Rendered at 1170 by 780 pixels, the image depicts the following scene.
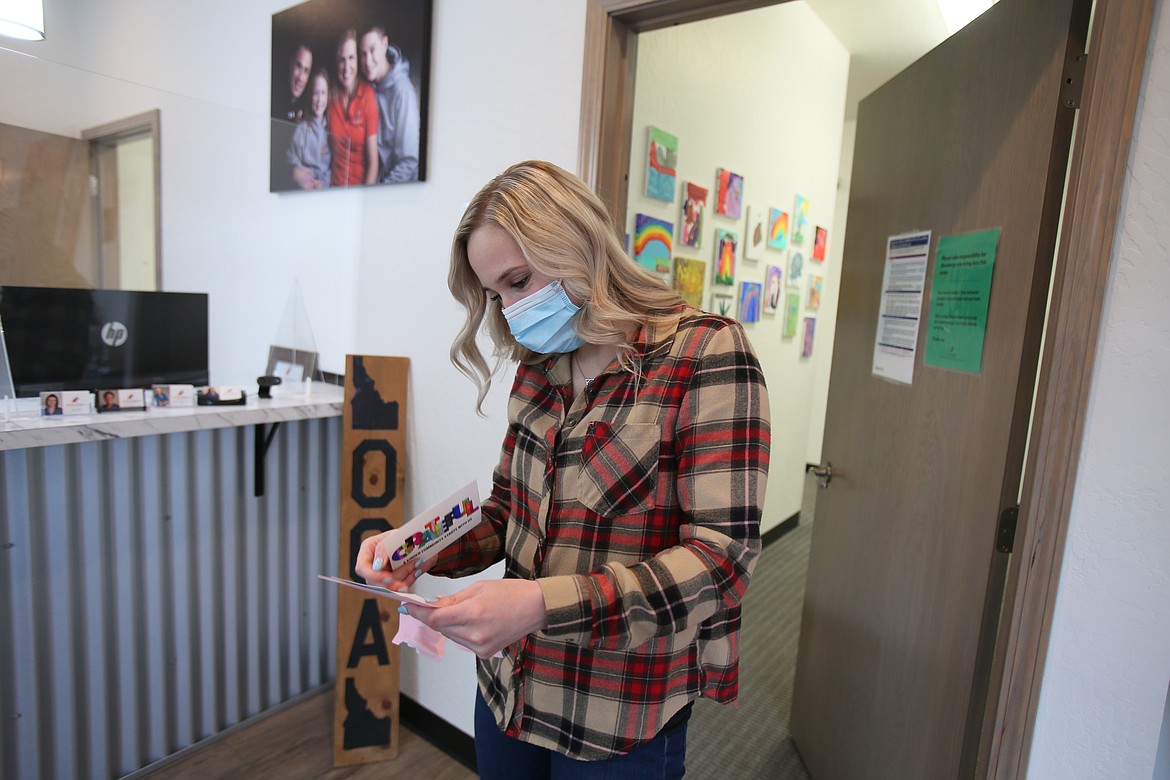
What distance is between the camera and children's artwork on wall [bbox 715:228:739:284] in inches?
115

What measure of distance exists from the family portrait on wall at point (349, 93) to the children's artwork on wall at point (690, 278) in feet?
3.63

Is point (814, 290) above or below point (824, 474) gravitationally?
above

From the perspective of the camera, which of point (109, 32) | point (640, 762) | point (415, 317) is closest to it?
point (640, 762)

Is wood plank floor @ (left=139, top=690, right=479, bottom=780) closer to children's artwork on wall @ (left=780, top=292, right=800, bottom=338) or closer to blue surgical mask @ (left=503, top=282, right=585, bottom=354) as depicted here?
blue surgical mask @ (left=503, top=282, right=585, bottom=354)

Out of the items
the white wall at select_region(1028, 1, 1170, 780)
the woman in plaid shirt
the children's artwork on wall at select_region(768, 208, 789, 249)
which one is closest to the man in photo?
the woman in plaid shirt

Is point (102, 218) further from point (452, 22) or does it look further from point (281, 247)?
point (452, 22)

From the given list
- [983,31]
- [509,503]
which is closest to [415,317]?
[509,503]

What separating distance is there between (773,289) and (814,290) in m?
0.90

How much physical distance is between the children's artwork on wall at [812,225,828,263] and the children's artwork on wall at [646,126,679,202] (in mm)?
2120

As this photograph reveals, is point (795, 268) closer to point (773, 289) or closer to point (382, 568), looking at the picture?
point (773, 289)

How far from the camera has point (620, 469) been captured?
2.89 feet

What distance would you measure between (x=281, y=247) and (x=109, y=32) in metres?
1.92

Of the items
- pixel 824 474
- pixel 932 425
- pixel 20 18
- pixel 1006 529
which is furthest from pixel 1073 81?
pixel 20 18

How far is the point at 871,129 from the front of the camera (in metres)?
1.85
